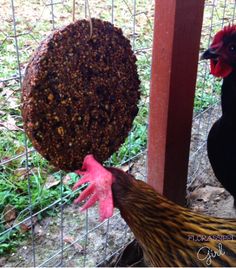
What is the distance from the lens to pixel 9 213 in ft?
6.98

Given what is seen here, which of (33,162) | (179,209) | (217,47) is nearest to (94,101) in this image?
(179,209)

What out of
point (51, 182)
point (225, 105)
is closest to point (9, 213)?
point (51, 182)

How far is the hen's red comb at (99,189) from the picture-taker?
125 centimetres

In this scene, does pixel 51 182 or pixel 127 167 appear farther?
pixel 127 167

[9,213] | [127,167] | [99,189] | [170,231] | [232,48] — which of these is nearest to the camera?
[99,189]

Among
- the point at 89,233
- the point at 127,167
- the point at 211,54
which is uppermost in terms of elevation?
the point at 211,54

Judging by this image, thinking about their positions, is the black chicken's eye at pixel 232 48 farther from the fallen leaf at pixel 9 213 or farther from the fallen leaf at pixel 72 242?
the fallen leaf at pixel 9 213

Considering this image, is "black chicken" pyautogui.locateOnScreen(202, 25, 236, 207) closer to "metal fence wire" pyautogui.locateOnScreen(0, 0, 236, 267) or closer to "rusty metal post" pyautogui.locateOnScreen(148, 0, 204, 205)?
"rusty metal post" pyautogui.locateOnScreen(148, 0, 204, 205)

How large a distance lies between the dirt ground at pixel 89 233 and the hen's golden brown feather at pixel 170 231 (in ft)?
1.88

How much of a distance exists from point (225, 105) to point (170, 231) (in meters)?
0.87

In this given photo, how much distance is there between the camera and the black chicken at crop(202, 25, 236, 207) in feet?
6.62

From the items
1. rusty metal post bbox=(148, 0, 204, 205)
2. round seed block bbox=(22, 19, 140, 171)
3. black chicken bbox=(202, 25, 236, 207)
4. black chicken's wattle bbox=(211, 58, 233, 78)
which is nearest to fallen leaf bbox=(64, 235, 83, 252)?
rusty metal post bbox=(148, 0, 204, 205)

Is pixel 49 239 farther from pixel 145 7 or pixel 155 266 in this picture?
pixel 145 7

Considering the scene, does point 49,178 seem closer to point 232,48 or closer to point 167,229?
point 167,229
